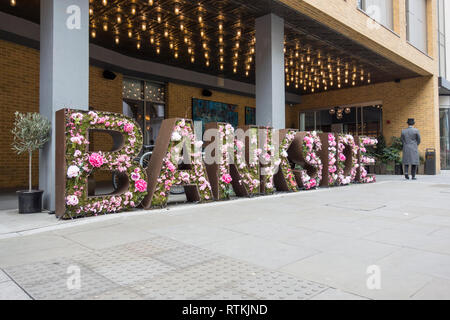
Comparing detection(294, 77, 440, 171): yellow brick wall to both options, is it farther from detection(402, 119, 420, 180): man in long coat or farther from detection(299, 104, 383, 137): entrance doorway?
detection(402, 119, 420, 180): man in long coat

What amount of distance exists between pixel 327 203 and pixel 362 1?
8.54m

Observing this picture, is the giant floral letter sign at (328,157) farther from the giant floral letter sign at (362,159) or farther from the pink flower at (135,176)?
the pink flower at (135,176)

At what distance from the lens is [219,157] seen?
6809 mm

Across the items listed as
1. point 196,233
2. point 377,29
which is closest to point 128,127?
point 196,233

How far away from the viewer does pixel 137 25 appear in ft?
30.9

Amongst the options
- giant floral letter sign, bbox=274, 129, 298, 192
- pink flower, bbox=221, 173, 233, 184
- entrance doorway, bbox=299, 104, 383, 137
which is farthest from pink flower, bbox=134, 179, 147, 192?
entrance doorway, bbox=299, 104, 383, 137

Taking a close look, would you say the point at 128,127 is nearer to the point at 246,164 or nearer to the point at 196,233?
the point at 196,233

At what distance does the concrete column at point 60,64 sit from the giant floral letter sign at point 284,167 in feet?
14.8

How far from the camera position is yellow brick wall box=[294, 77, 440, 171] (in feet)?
48.4

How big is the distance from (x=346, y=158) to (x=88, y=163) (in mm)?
7698

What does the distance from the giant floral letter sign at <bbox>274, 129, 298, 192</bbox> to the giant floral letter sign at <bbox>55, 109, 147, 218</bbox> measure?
3.61 m

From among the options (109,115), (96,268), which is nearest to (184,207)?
(109,115)

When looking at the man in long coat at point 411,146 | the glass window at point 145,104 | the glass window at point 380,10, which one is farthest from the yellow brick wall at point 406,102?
the glass window at point 145,104

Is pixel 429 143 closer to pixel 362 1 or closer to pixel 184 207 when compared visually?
pixel 362 1
